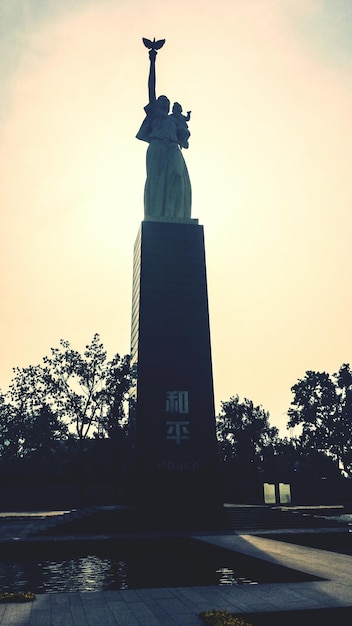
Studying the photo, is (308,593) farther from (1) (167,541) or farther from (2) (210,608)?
(1) (167,541)

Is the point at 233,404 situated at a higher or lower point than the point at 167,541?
higher

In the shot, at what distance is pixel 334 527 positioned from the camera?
23.0 meters

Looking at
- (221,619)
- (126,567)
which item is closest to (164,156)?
(126,567)

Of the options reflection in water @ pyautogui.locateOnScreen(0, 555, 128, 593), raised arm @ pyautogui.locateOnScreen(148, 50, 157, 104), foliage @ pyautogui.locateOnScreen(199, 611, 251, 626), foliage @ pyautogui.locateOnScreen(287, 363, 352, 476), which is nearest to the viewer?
foliage @ pyautogui.locateOnScreen(199, 611, 251, 626)

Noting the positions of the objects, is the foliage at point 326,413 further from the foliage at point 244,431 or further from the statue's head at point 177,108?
the statue's head at point 177,108

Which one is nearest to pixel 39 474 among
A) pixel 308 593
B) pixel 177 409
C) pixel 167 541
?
pixel 177 409

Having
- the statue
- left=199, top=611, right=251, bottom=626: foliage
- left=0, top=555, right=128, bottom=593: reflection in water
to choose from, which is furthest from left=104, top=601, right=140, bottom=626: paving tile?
the statue

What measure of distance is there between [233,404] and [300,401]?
1148 centimetres

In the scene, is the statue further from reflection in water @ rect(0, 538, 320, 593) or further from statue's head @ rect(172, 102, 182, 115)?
reflection in water @ rect(0, 538, 320, 593)

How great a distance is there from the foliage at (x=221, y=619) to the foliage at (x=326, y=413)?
47.6m

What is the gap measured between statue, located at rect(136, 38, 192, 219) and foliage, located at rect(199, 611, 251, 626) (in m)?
24.5

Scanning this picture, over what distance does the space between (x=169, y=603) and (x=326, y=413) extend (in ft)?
158

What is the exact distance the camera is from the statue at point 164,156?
100ft

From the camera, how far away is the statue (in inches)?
1200
